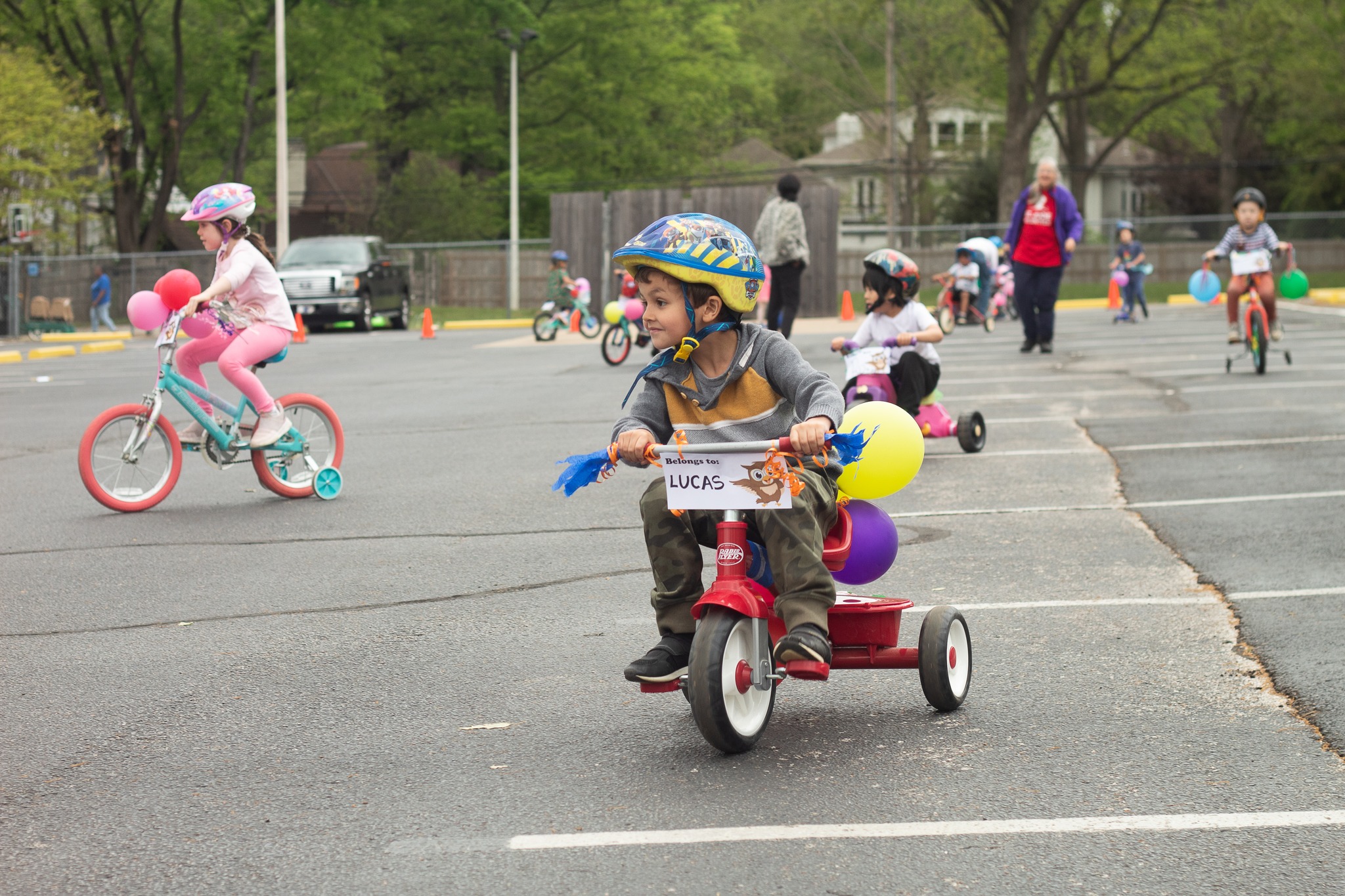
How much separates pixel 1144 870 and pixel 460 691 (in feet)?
8.14

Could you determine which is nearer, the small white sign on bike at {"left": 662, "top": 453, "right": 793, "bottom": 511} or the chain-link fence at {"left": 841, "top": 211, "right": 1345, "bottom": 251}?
the small white sign on bike at {"left": 662, "top": 453, "right": 793, "bottom": 511}

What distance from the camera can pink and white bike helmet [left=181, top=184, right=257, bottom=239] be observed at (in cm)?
939

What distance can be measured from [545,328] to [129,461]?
18.1 m

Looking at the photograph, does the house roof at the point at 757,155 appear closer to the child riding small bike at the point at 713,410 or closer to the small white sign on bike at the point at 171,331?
the small white sign on bike at the point at 171,331

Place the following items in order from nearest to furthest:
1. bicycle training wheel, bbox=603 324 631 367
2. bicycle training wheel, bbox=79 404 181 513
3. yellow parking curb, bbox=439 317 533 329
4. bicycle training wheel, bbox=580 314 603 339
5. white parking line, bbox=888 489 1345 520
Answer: white parking line, bbox=888 489 1345 520
bicycle training wheel, bbox=79 404 181 513
bicycle training wheel, bbox=603 324 631 367
bicycle training wheel, bbox=580 314 603 339
yellow parking curb, bbox=439 317 533 329

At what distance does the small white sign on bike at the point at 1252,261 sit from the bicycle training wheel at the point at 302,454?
9226 millimetres

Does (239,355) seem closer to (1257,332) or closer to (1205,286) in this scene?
(1257,332)

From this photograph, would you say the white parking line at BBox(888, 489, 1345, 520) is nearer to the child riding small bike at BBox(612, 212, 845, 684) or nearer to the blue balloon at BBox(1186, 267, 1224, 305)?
the child riding small bike at BBox(612, 212, 845, 684)

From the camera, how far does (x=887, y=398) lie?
34.0 feet

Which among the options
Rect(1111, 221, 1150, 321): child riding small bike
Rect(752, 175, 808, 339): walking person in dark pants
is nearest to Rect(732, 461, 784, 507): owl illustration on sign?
Rect(752, 175, 808, 339): walking person in dark pants

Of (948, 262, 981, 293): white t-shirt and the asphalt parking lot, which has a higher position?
(948, 262, 981, 293): white t-shirt

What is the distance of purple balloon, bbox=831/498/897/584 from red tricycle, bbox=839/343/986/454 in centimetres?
425

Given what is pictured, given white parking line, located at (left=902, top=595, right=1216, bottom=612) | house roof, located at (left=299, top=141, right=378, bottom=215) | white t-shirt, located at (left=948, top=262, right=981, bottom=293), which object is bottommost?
white parking line, located at (left=902, top=595, right=1216, bottom=612)

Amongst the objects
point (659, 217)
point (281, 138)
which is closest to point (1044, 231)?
point (659, 217)
